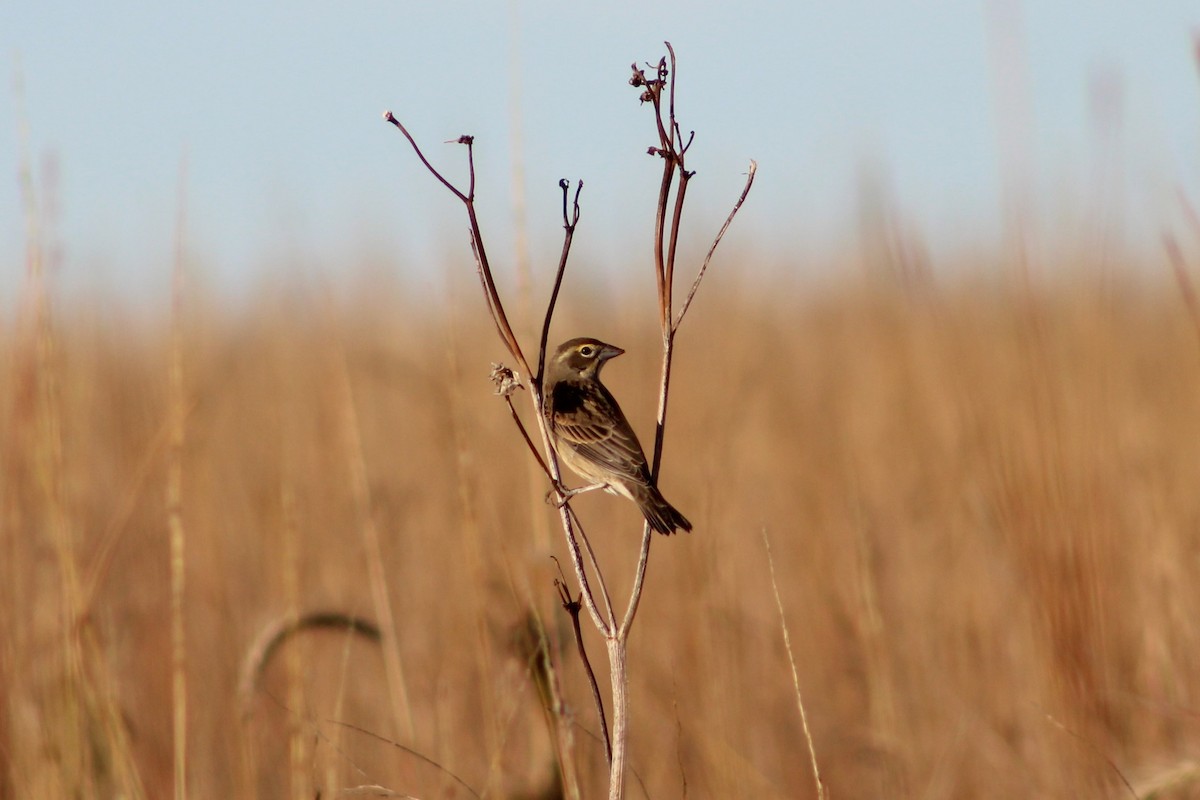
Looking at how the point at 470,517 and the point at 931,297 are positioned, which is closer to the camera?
the point at 470,517

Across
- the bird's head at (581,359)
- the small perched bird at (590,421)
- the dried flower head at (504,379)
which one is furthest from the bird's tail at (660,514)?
the bird's head at (581,359)

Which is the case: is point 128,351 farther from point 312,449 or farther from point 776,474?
point 776,474

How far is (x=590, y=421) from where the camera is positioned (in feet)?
7.48

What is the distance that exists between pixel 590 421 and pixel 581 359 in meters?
0.18

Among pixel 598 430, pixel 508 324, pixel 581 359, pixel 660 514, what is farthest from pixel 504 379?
pixel 581 359

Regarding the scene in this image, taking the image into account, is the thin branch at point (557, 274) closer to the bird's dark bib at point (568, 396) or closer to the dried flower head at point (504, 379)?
the dried flower head at point (504, 379)

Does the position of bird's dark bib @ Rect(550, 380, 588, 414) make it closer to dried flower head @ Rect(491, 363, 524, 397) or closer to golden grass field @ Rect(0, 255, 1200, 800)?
golden grass field @ Rect(0, 255, 1200, 800)

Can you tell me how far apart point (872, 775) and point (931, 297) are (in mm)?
1614

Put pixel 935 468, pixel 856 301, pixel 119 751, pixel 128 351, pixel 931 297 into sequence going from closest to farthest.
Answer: pixel 119 751 < pixel 931 297 < pixel 935 468 < pixel 128 351 < pixel 856 301

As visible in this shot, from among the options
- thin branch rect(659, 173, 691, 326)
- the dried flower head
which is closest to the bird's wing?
the dried flower head

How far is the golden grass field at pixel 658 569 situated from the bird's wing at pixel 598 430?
0.19 metres

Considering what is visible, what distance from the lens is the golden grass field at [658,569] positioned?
8.24ft

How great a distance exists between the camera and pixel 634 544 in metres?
4.41

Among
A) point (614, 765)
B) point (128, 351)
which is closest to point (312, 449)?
point (128, 351)
